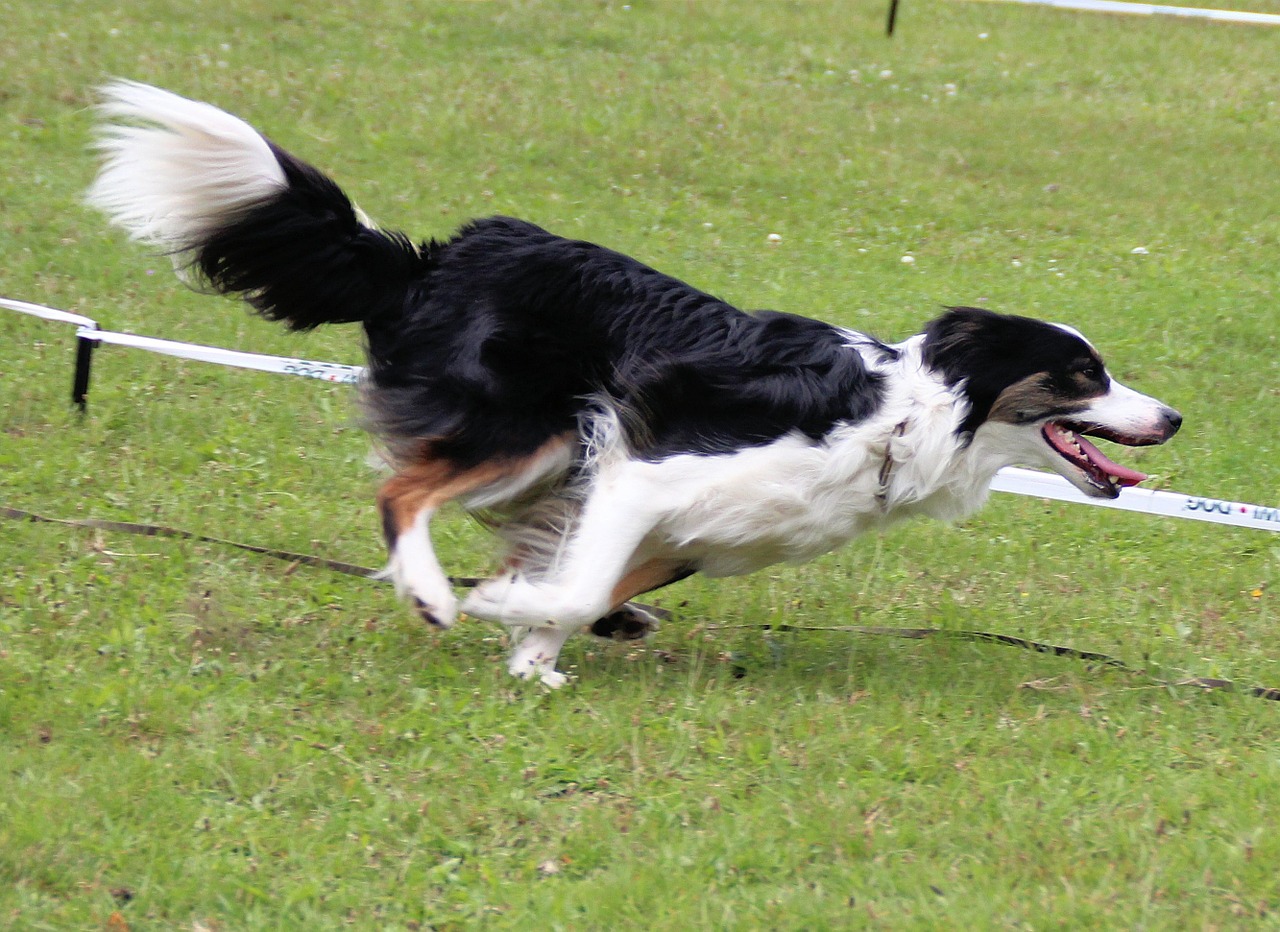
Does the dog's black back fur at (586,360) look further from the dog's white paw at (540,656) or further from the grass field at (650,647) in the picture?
the grass field at (650,647)

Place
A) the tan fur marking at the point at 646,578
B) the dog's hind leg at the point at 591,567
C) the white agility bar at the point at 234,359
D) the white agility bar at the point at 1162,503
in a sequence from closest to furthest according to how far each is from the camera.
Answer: the dog's hind leg at the point at 591,567
the tan fur marking at the point at 646,578
the white agility bar at the point at 1162,503
the white agility bar at the point at 234,359

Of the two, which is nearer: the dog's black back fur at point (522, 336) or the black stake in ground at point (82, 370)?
the dog's black back fur at point (522, 336)

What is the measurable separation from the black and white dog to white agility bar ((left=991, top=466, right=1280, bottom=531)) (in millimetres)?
987

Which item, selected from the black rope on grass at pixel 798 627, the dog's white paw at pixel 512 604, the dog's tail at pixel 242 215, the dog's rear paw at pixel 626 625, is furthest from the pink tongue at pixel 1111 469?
the dog's tail at pixel 242 215

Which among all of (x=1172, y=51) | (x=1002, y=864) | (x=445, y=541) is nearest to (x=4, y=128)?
(x=445, y=541)

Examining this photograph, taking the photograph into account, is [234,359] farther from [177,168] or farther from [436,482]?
[436,482]

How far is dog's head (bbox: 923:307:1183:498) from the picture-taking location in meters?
4.12

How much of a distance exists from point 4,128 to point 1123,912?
9.69 m

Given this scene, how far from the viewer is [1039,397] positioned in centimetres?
416

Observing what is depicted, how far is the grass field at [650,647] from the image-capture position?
318cm

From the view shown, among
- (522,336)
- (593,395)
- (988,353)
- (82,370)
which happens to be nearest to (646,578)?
(593,395)

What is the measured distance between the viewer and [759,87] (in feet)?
41.8

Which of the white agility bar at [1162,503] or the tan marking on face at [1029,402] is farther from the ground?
the tan marking on face at [1029,402]

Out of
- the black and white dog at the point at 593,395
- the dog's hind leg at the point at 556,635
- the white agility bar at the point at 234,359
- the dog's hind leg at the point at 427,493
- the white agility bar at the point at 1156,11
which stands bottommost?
the white agility bar at the point at 234,359
